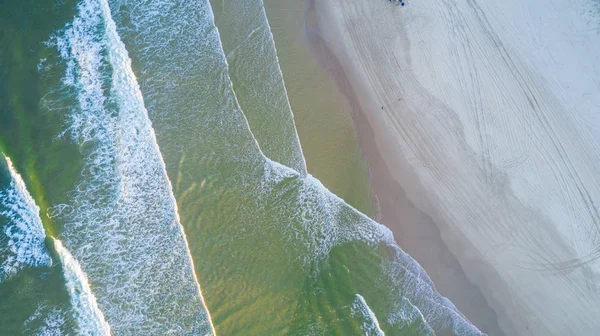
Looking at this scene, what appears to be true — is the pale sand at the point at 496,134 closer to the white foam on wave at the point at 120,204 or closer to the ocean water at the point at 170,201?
the ocean water at the point at 170,201

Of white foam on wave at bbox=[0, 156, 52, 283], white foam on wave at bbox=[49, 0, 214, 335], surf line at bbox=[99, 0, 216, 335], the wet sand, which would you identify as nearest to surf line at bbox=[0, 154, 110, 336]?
white foam on wave at bbox=[0, 156, 52, 283]

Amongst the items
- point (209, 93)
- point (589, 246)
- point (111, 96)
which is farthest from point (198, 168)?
point (589, 246)

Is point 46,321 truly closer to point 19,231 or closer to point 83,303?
point 83,303

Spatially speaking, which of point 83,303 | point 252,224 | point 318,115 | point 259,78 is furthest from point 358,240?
point 83,303

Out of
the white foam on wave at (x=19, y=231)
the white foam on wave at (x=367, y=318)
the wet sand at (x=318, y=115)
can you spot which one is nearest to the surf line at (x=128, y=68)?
the white foam on wave at (x=19, y=231)

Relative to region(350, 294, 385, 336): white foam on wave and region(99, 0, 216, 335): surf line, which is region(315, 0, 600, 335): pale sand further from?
region(99, 0, 216, 335): surf line

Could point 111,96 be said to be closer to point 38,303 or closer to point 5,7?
point 5,7
